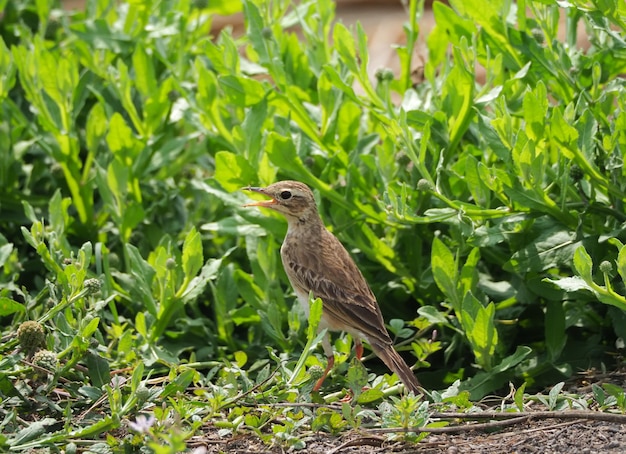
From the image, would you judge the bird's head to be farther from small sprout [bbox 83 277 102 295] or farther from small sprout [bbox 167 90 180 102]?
small sprout [bbox 167 90 180 102]

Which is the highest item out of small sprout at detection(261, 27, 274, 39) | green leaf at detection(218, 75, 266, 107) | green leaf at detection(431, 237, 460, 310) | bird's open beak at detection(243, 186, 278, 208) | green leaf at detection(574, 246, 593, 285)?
small sprout at detection(261, 27, 274, 39)

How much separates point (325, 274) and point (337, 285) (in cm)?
9

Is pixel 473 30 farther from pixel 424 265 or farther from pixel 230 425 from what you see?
pixel 230 425

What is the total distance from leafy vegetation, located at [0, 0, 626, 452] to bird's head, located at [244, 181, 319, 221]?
0.39 feet

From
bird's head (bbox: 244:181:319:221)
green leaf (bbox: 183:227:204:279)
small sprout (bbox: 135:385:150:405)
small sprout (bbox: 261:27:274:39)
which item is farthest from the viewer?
small sprout (bbox: 261:27:274:39)

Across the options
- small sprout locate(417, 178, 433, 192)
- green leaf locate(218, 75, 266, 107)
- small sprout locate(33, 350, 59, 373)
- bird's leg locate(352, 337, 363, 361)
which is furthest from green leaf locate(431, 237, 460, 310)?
small sprout locate(33, 350, 59, 373)

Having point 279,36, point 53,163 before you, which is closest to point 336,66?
point 279,36

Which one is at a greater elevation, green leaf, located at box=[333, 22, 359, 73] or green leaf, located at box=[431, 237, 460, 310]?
green leaf, located at box=[333, 22, 359, 73]

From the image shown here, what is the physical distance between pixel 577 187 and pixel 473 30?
43.2 inches

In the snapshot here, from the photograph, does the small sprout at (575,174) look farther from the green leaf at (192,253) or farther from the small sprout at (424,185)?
the green leaf at (192,253)

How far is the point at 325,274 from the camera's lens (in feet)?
17.4

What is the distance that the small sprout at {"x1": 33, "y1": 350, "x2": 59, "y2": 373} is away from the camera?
181 inches

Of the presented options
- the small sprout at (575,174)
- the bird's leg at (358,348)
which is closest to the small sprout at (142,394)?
the bird's leg at (358,348)

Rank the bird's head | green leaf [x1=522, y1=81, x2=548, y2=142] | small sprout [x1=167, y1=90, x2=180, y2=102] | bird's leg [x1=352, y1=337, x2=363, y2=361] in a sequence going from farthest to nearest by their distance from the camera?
1. small sprout [x1=167, y1=90, x2=180, y2=102]
2. the bird's head
3. bird's leg [x1=352, y1=337, x2=363, y2=361]
4. green leaf [x1=522, y1=81, x2=548, y2=142]
